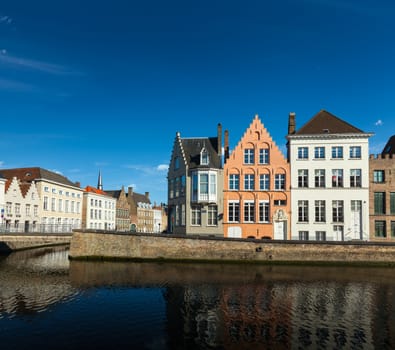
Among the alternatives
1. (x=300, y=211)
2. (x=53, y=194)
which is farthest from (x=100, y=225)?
(x=300, y=211)

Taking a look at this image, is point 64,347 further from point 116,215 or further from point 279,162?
point 116,215

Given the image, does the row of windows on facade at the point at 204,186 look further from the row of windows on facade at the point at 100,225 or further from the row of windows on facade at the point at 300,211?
the row of windows on facade at the point at 100,225

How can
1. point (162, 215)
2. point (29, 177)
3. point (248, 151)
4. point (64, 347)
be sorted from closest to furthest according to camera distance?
point (64, 347), point (248, 151), point (29, 177), point (162, 215)

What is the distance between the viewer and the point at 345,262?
1313 inches

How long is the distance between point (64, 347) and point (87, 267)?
63.9 ft

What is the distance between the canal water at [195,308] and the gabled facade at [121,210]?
178 ft

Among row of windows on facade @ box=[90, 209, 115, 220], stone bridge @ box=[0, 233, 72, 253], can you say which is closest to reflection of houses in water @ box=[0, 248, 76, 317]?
stone bridge @ box=[0, 233, 72, 253]

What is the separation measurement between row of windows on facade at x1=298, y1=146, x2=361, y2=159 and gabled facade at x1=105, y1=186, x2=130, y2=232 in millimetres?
53969

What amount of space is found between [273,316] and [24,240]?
123 feet

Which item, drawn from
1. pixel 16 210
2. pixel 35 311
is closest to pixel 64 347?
pixel 35 311

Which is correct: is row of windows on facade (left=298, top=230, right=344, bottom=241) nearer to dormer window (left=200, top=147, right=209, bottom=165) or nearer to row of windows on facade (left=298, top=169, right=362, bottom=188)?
Result: row of windows on facade (left=298, top=169, right=362, bottom=188)

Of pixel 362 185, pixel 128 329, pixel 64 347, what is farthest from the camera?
pixel 362 185

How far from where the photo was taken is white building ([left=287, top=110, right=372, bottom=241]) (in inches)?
1574

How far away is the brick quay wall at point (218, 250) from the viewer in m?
33.5
